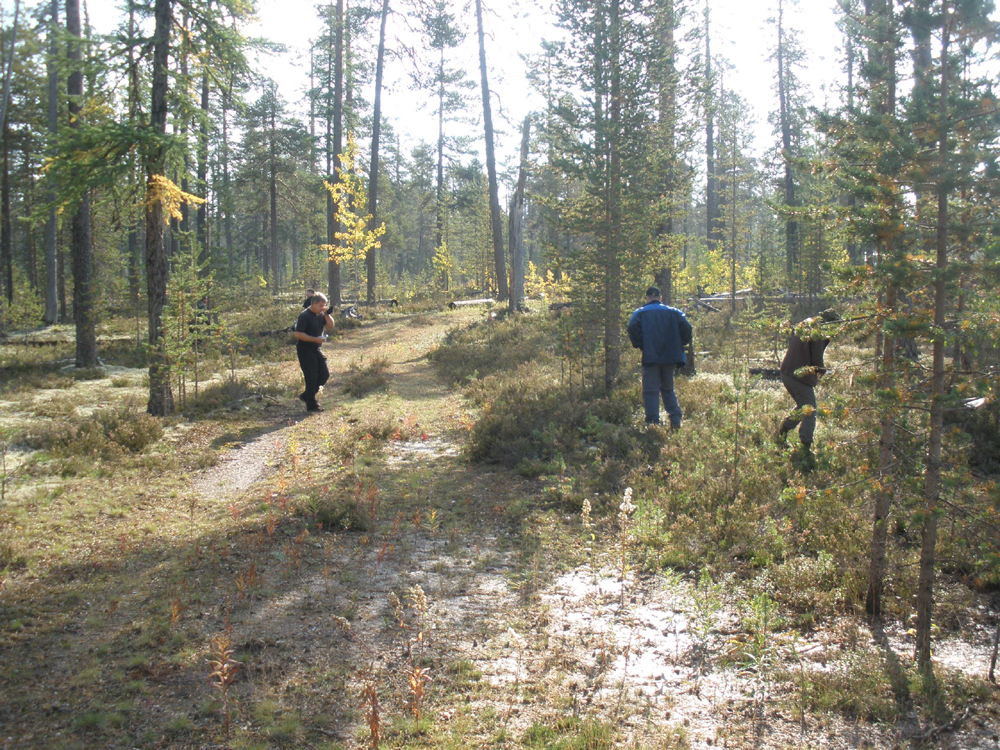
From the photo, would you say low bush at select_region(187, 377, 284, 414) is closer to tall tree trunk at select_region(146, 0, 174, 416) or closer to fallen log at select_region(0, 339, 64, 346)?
tall tree trunk at select_region(146, 0, 174, 416)

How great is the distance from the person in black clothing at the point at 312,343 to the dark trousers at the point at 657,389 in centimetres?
569

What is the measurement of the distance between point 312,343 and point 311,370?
0.51 metres

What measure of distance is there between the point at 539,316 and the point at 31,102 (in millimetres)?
22335

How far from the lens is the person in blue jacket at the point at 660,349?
375 inches

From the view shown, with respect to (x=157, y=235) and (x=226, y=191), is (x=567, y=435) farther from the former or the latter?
(x=226, y=191)

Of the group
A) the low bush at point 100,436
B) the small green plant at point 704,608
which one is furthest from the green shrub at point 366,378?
the small green plant at point 704,608

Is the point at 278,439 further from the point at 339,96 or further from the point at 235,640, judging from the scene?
the point at 339,96

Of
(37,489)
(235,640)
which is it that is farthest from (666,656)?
(37,489)

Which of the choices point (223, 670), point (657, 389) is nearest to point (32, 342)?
point (657, 389)

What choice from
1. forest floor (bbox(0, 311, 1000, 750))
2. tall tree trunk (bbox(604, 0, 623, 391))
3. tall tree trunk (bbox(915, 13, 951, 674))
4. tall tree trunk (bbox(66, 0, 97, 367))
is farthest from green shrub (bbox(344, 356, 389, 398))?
tall tree trunk (bbox(915, 13, 951, 674))

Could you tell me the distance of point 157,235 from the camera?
1030cm

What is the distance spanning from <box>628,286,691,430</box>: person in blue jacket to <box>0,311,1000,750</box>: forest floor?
307cm

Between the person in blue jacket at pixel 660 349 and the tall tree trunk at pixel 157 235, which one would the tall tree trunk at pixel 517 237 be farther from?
the tall tree trunk at pixel 157 235

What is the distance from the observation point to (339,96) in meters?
25.4
